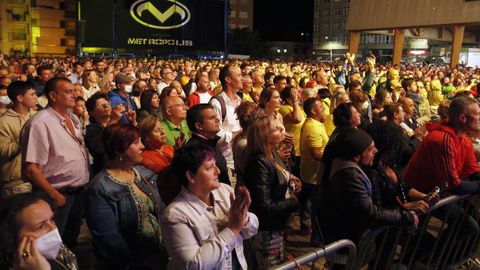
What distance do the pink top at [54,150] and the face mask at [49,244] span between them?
1648 mm

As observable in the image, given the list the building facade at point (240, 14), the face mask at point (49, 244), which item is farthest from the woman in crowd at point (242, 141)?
the building facade at point (240, 14)

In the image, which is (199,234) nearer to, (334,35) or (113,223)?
(113,223)

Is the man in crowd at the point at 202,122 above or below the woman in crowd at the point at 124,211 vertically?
above

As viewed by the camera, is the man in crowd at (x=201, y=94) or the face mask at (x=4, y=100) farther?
the man in crowd at (x=201, y=94)

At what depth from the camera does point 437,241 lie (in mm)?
3641

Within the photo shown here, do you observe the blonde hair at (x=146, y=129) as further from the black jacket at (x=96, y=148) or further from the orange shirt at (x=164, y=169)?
the black jacket at (x=96, y=148)

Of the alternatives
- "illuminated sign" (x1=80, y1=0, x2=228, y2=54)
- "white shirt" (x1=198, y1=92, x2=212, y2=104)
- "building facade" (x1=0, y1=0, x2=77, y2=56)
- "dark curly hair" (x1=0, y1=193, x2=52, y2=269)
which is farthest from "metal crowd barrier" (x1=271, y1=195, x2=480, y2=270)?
"building facade" (x1=0, y1=0, x2=77, y2=56)

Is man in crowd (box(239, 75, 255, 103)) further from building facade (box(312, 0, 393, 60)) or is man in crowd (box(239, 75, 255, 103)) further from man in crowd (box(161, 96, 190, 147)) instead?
building facade (box(312, 0, 393, 60))

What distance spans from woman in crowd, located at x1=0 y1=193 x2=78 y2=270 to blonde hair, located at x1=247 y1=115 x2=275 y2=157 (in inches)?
65.8

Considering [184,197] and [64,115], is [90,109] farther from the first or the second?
[184,197]

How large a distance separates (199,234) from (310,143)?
2914mm

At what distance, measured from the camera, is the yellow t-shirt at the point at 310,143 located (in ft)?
16.3

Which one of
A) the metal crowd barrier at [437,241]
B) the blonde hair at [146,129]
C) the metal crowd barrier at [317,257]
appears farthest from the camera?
the blonde hair at [146,129]

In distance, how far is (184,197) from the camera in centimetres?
239
